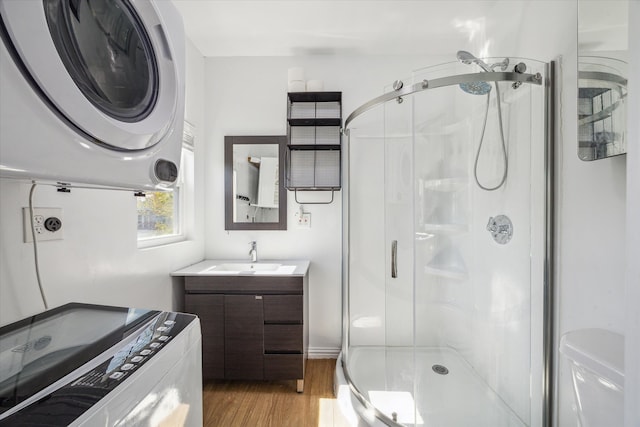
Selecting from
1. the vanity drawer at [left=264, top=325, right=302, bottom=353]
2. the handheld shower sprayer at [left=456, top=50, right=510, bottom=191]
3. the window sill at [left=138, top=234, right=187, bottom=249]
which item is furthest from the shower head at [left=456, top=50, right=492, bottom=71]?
the window sill at [left=138, top=234, right=187, bottom=249]

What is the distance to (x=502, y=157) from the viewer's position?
4.71 ft

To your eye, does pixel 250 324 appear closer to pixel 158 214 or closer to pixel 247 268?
pixel 247 268

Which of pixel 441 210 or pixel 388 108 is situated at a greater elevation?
pixel 388 108

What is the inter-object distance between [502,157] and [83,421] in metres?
1.77

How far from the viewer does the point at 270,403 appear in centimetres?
173

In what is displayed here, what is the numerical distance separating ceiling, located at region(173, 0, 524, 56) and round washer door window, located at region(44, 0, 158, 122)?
51.0 inches

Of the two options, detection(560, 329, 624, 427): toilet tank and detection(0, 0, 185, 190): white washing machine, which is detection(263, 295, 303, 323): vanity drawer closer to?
detection(0, 0, 185, 190): white washing machine

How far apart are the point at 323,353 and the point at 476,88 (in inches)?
84.9

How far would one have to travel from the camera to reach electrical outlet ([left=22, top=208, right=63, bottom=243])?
100 centimetres

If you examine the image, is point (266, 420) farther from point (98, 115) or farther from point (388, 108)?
point (388, 108)

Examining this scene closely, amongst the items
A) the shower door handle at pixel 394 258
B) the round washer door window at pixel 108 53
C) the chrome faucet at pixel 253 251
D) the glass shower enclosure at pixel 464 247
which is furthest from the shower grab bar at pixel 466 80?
the chrome faucet at pixel 253 251

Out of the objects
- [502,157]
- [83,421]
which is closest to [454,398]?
[502,157]

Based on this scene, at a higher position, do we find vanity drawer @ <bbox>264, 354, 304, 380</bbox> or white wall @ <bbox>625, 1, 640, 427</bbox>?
white wall @ <bbox>625, 1, 640, 427</bbox>

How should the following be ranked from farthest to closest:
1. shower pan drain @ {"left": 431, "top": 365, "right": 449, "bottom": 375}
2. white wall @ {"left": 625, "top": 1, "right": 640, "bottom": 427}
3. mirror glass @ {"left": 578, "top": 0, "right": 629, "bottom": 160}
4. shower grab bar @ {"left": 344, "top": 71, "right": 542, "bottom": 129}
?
shower pan drain @ {"left": 431, "top": 365, "right": 449, "bottom": 375}, shower grab bar @ {"left": 344, "top": 71, "right": 542, "bottom": 129}, mirror glass @ {"left": 578, "top": 0, "right": 629, "bottom": 160}, white wall @ {"left": 625, "top": 1, "right": 640, "bottom": 427}
